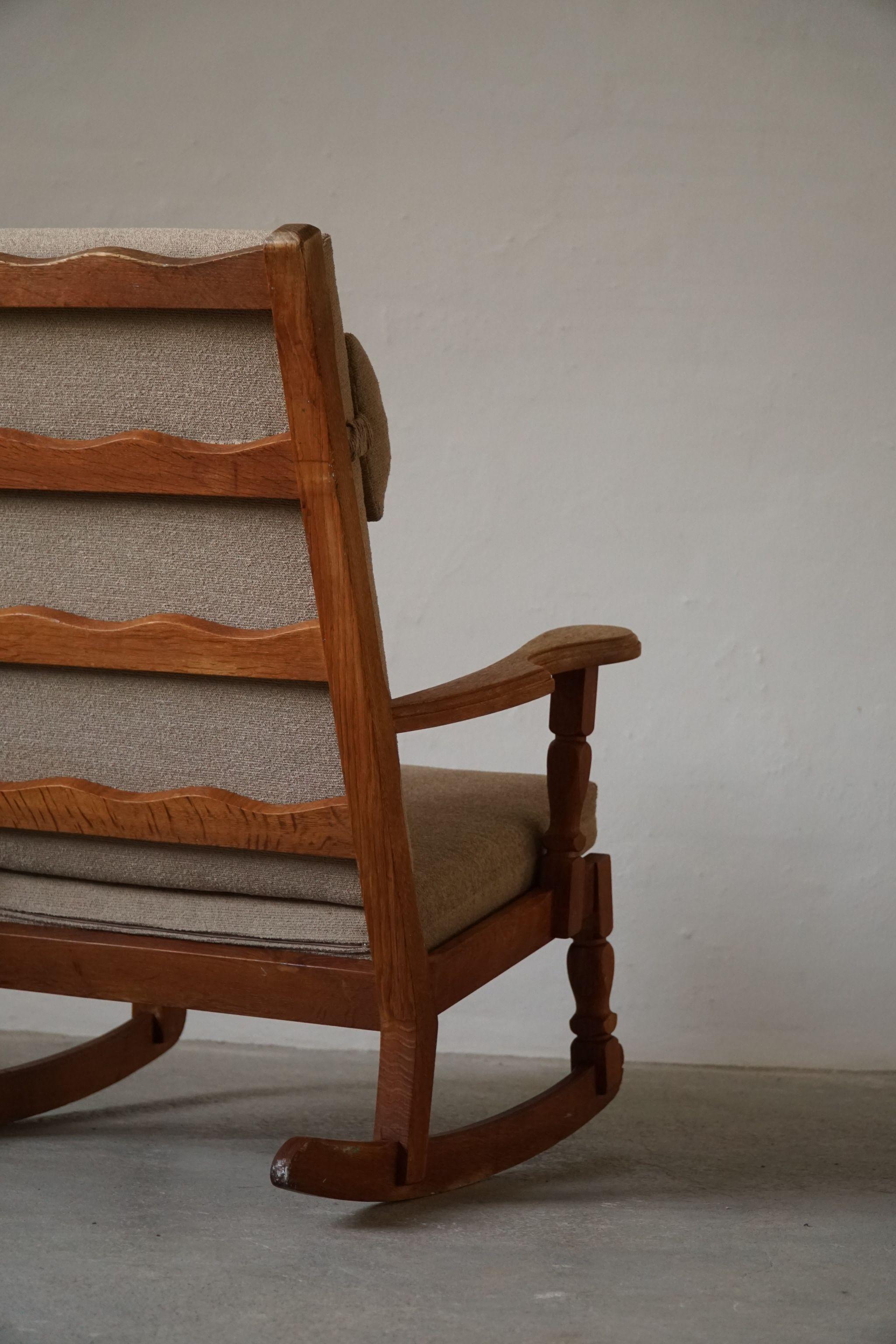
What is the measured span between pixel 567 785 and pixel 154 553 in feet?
2.05

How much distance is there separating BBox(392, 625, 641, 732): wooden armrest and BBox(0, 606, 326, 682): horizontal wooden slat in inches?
5.4

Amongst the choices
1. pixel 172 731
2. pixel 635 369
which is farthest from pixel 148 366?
pixel 635 369

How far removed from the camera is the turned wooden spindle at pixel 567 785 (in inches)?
69.6

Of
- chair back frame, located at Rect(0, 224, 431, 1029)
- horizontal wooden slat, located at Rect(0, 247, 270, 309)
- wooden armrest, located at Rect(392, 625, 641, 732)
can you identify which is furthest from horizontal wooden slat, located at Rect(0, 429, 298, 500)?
wooden armrest, located at Rect(392, 625, 641, 732)

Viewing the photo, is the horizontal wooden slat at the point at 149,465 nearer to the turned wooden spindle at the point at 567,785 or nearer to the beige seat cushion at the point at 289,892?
the beige seat cushion at the point at 289,892

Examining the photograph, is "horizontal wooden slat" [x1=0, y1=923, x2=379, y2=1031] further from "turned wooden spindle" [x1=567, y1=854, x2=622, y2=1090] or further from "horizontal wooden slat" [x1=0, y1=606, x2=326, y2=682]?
"turned wooden spindle" [x1=567, y1=854, x2=622, y2=1090]

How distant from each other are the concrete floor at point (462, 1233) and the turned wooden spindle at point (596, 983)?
0.13 metres

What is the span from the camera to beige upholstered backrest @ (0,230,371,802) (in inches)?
52.4

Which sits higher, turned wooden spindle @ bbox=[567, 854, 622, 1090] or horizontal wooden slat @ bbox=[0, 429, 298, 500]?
horizontal wooden slat @ bbox=[0, 429, 298, 500]

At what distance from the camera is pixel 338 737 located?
4.63 ft

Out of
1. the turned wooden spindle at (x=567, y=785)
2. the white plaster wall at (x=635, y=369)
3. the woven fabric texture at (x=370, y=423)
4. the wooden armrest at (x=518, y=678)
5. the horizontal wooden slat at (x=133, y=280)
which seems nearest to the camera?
the horizontal wooden slat at (x=133, y=280)

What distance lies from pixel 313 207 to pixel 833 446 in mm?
1006

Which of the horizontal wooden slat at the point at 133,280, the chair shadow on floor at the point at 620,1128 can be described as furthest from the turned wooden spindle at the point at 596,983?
the horizontal wooden slat at the point at 133,280

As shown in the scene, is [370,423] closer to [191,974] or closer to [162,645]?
[162,645]
